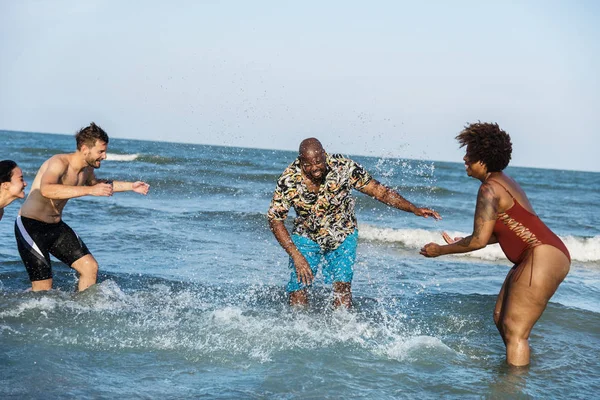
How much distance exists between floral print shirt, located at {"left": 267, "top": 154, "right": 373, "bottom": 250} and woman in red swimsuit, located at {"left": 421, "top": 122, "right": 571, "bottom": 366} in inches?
55.9

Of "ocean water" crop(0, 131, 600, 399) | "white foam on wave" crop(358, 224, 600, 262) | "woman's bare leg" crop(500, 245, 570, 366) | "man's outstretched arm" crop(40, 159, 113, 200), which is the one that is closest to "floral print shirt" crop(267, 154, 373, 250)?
"ocean water" crop(0, 131, 600, 399)

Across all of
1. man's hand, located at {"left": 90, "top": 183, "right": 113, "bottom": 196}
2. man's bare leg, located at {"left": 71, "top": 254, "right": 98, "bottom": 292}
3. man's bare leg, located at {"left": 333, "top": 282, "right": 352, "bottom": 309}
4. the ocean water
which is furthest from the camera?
man's bare leg, located at {"left": 71, "top": 254, "right": 98, "bottom": 292}

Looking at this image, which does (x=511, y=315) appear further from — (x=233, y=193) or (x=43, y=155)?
(x=43, y=155)

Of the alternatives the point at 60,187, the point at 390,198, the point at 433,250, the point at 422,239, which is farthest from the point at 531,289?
the point at 422,239

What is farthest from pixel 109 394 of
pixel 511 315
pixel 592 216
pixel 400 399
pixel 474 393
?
pixel 592 216

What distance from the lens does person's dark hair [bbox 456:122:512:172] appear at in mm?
4808

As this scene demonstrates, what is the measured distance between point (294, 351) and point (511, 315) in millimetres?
1741

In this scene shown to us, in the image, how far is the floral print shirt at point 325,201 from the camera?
5965 millimetres

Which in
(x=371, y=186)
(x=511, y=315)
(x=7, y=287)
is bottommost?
(x=7, y=287)

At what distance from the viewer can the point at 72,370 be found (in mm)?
4672

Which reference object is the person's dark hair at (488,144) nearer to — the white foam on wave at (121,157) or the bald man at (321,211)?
the bald man at (321,211)

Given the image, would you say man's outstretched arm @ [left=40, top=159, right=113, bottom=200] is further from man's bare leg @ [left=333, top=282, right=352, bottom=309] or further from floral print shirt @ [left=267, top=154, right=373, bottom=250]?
man's bare leg @ [left=333, top=282, right=352, bottom=309]

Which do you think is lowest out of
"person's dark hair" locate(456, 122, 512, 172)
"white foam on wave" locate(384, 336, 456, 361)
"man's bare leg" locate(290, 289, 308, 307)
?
"white foam on wave" locate(384, 336, 456, 361)

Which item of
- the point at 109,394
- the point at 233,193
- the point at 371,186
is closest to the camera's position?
the point at 109,394
